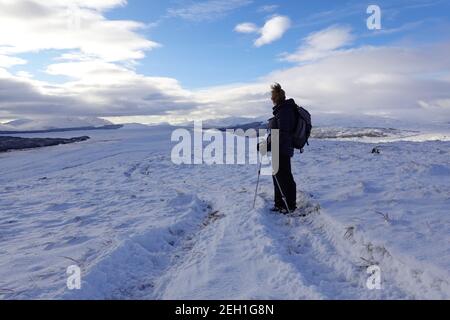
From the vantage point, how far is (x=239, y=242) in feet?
22.6

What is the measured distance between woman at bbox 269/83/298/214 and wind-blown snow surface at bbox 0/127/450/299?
541mm

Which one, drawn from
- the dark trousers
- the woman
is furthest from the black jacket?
the dark trousers

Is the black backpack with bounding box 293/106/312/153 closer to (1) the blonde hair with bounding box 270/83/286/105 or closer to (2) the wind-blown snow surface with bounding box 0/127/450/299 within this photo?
(1) the blonde hair with bounding box 270/83/286/105

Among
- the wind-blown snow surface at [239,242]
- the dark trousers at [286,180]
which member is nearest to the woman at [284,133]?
the dark trousers at [286,180]

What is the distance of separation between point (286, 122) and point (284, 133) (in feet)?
0.77

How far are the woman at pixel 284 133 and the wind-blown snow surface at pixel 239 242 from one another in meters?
0.54

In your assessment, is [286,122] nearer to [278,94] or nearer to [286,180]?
[278,94]

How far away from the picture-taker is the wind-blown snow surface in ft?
16.5

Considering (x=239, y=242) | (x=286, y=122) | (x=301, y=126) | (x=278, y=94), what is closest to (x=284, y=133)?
(x=286, y=122)
